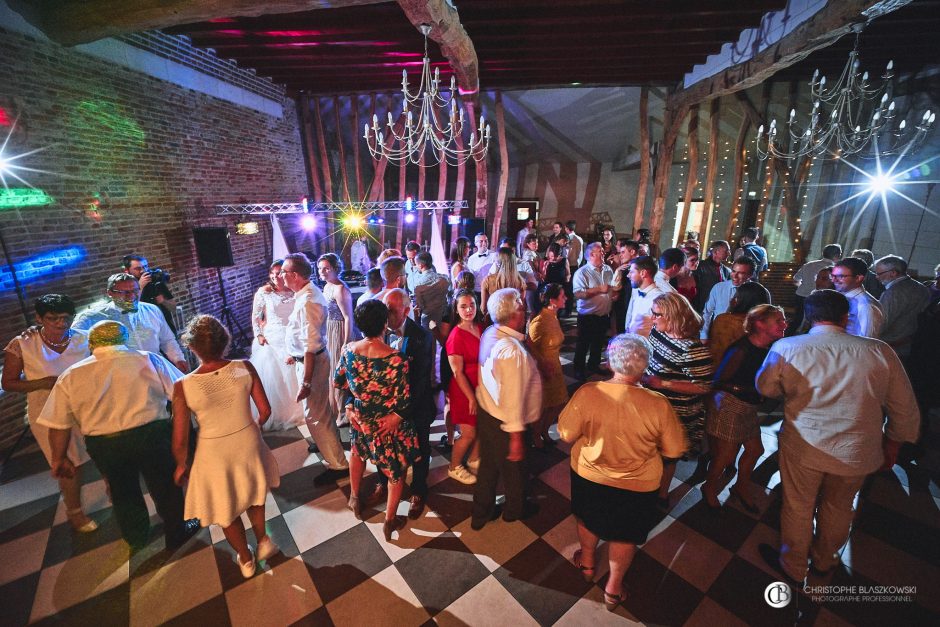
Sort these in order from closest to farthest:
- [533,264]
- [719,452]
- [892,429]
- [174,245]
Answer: [892,429]
[719,452]
[174,245]
[533,264]

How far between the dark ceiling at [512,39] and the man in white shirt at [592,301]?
9.82 ft

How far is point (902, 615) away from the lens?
6.36 ft

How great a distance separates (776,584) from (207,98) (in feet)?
26.9

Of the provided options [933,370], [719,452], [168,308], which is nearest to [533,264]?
[719,452]

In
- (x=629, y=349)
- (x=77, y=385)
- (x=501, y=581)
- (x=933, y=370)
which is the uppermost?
(x=629, y=349)

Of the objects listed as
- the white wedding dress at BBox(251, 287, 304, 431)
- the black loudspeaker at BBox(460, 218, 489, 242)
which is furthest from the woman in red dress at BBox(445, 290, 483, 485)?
the black loudspeaker at BBox(460, 218, 489, 242)

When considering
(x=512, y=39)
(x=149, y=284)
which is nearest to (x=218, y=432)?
(x=149, y=284)

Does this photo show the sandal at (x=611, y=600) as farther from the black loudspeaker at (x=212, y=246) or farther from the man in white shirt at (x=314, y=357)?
the black loudspeaker at (x=212, y=246)

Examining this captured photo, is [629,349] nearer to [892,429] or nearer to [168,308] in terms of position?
[892,429]

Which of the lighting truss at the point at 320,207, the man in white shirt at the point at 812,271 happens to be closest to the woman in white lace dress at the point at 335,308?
the lighting truss at the point at 320,207

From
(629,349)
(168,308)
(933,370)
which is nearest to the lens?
(629,349)

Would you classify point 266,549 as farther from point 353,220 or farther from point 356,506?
point 353,220

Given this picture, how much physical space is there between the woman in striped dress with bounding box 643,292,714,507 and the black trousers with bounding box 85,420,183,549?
2.93 m

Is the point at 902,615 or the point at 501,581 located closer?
the point at 902,615
